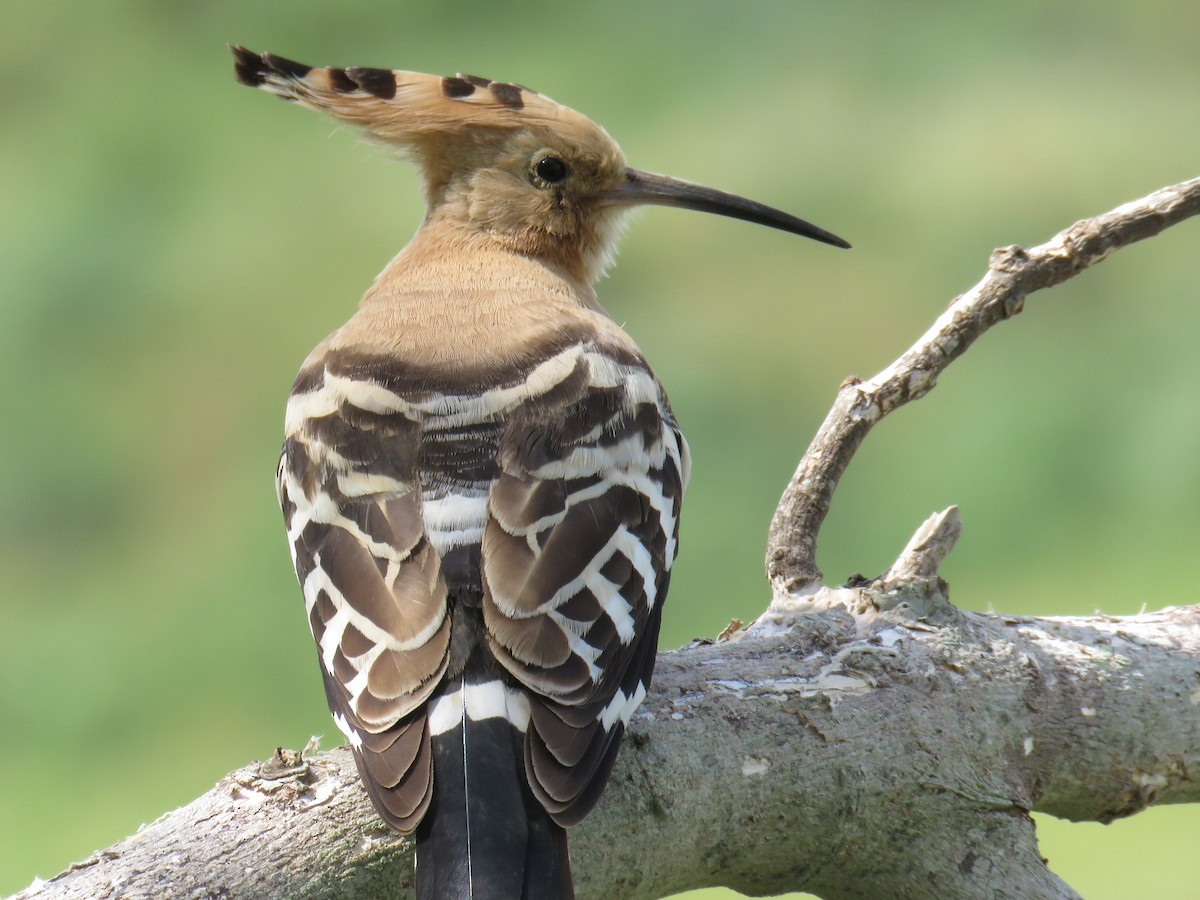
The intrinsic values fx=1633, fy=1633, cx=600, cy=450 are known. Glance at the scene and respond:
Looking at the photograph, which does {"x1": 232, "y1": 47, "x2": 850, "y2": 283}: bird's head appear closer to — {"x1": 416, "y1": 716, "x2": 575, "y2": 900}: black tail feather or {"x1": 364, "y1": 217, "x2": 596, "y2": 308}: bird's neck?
{"x1": 364, "y1": 217, "x2": 596, "y2": 308}: bird's neck

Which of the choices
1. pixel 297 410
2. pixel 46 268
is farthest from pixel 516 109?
pixel 46 268

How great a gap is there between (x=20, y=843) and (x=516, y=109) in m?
1.95

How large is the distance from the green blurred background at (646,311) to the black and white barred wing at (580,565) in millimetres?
1548

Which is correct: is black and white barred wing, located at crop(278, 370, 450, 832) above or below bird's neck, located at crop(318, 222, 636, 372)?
below

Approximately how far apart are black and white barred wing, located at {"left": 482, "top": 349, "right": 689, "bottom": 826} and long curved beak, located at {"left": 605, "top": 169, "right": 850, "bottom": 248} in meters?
0.47

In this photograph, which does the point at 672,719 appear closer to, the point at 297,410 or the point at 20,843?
the point at 297,410

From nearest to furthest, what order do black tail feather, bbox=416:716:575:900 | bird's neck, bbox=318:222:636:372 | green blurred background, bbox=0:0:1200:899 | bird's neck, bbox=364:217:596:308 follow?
black tail feather, bbox=416:716:575:900
bird's neck, bbox=318:222:636:372
bird's neck, bbox=364:217:596:308
green blurred background, bbox=0:0:1200:899

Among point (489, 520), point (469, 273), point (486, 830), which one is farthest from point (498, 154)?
point (486, 830)

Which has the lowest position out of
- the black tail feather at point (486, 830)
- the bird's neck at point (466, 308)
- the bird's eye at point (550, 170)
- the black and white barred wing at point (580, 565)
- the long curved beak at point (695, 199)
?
the black tail feather at point (486, 830)

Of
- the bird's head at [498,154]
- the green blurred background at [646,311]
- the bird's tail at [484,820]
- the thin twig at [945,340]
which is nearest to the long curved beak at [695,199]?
the bird's head at [498,154]

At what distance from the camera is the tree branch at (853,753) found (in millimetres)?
1299

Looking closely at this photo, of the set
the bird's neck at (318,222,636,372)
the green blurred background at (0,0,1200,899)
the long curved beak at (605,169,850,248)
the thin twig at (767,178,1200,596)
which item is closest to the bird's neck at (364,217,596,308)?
the bird's neck at (318,222,636,372)

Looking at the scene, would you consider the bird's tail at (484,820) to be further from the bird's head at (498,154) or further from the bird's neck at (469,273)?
the bird's head at (498,154)

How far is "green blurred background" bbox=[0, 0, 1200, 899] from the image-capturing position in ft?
11.8
